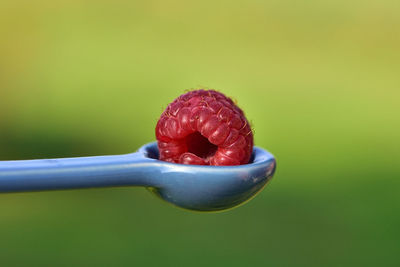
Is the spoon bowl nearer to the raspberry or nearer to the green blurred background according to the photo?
the raspberry

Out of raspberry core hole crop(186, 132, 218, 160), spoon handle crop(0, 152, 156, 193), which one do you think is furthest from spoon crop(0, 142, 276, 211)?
raspberry core hole crop(186, 132, 218, 160)

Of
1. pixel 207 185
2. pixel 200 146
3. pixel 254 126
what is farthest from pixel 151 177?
pixel 254 126

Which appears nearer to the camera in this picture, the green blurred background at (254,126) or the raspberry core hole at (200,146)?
the raspberry core hole at (200,146)

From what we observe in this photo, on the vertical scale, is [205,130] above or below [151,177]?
above

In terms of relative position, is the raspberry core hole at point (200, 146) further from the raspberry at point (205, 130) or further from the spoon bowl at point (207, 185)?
the spoon bowl at point (207, 185)

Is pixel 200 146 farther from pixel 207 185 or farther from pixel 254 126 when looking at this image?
pixel 254 126

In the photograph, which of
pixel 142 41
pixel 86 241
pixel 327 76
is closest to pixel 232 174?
pixel 86 241

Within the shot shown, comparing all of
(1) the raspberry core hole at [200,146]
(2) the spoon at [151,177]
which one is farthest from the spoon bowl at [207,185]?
(1) the raspberry core hole at [200,146]

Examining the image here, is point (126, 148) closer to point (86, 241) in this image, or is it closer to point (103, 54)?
point (86, 241)
